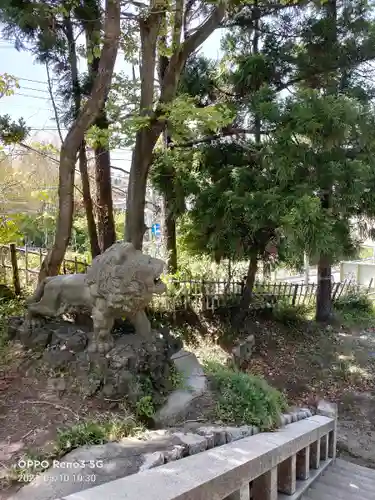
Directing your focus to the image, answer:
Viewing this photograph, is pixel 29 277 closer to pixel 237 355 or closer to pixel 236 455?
pixel 237 355

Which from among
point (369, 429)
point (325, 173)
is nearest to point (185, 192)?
point (325, 173)

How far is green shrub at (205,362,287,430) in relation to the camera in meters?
2.90

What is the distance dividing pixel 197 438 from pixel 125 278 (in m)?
1.23

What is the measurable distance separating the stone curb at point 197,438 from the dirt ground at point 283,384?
2.07ft

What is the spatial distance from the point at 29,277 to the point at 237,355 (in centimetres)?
361

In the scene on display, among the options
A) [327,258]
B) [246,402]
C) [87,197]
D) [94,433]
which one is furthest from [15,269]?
[327,258]

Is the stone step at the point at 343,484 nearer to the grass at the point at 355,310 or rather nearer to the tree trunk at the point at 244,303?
the tree trunk at the point at 244,303

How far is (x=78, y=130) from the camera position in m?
4.20

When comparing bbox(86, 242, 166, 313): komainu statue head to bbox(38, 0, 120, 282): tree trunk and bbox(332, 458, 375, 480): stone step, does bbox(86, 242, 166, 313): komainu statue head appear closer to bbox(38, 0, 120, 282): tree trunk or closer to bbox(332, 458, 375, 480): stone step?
bbox(38, 0, 120, 282): tree trunk

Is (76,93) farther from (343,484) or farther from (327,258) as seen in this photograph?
(343,484)

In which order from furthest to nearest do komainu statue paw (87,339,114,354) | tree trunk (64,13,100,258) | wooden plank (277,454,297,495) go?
1. tree trunk (64,13,100,258)
2. komainu statue paw (87,339,114,354)
3. wooden plank (277,454,297,495)

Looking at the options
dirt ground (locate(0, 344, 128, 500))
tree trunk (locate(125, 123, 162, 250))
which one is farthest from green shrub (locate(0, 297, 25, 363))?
tree trunk (locate(125, 123, 162, 250))

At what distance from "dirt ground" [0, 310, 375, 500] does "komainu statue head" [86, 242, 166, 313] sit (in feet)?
2.73

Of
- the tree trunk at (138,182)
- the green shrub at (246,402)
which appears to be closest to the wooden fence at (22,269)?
the tree trunk at (138,182)
